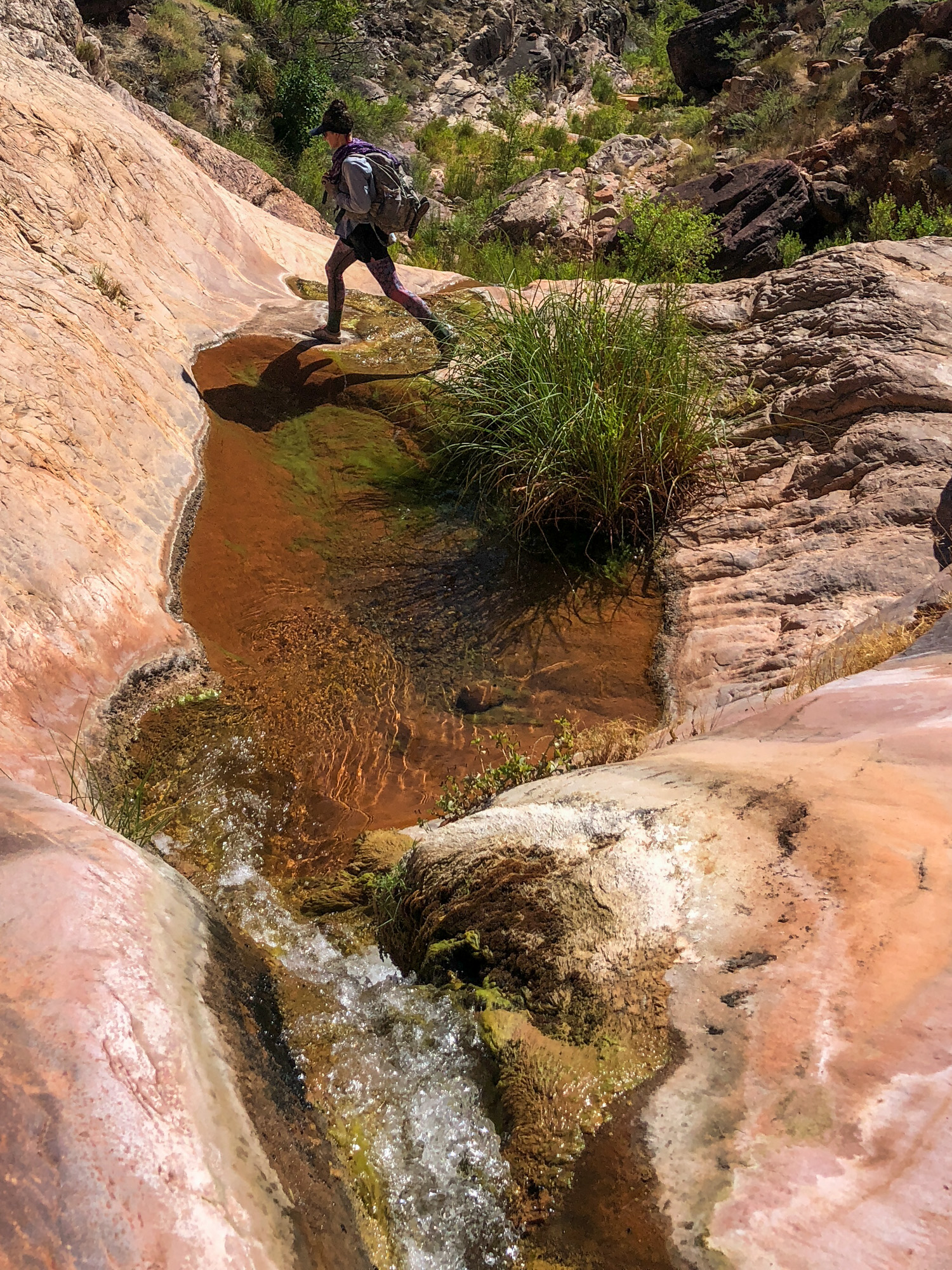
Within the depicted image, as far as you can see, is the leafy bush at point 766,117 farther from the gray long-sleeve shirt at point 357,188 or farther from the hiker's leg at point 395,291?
the gray long-sleeve shirt at point 357,188

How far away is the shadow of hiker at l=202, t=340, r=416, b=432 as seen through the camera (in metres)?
4.96

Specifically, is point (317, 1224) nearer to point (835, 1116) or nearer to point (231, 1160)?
point (231, 1160)

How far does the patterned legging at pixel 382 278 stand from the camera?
18.1ft

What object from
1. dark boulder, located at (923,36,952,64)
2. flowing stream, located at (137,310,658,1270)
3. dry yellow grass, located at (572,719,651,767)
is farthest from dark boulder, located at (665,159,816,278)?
dry yellow grass, located at (572,719,651,767)

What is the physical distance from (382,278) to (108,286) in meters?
1.72

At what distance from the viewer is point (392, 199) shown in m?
5.15

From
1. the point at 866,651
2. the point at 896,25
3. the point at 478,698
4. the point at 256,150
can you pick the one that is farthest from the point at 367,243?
the point at 896,25

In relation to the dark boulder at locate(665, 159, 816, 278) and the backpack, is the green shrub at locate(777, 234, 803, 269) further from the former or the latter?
the backpack

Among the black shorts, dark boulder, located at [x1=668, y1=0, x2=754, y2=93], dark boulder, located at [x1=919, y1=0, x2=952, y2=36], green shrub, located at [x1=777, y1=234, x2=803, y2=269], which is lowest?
the black shorts

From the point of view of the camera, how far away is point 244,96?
43.7ft

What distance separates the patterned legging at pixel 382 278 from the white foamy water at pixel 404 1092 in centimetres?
429

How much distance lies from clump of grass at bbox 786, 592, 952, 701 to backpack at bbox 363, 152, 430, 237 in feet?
12.0

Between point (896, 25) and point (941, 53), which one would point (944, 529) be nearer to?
point (941, 53)

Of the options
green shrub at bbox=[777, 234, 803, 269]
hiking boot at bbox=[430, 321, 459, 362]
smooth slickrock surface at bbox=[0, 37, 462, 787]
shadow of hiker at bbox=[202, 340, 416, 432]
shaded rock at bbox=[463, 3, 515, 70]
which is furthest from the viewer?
shaded rock at bbox=[463, 3, 515, 70]
